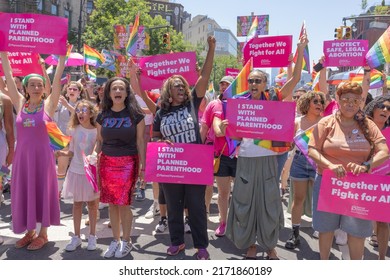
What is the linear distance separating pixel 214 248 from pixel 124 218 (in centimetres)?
117

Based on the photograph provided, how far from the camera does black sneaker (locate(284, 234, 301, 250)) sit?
14.8 feet

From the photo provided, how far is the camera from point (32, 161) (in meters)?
4.12

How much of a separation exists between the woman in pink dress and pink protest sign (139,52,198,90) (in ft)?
4.10

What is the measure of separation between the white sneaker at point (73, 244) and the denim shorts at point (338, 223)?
264 centimetres

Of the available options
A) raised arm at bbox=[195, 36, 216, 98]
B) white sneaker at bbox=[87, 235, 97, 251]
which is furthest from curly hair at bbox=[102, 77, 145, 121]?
white sneaker at bbox=[87, 235, 97, 251]

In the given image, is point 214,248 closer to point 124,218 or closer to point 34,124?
point 124,218

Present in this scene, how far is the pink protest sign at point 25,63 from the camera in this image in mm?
4934

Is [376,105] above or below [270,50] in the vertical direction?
below

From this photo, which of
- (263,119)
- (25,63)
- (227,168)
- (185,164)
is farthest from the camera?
(25,63)

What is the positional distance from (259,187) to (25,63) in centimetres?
346

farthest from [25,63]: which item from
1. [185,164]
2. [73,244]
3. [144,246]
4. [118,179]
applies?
[144,246]

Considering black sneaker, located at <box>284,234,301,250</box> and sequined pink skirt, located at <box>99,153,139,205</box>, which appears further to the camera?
black sneaker, located at <box>284,234,301,250</box>

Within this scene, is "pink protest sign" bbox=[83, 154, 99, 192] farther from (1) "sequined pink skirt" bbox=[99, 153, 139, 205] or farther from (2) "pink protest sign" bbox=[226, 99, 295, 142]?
(2) "pink protest sign" bbox=[226, 99, 295, 142]

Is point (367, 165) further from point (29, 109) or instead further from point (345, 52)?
point (345, 52)
